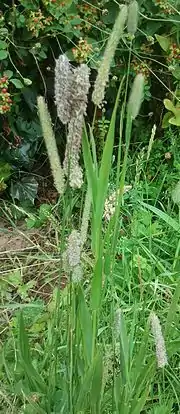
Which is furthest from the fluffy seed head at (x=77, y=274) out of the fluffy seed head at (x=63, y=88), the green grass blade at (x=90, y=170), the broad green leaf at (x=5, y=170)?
the broad green leaf at (x=5, y=170)

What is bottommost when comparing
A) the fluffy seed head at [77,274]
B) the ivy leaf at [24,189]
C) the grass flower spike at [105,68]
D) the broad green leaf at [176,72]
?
the ivy leaf at [24,189]

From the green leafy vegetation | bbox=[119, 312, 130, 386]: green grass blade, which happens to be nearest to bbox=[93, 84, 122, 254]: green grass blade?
the green leafy vegetation

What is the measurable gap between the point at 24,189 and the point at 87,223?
4.74ft

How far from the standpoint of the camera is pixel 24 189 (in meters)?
2.76

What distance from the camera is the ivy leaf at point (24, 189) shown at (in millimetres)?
2746

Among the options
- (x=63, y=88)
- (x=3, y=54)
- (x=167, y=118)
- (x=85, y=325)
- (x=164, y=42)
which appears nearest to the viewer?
(x=63, y=88)

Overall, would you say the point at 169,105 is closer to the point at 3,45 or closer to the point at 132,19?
the point at 3,45

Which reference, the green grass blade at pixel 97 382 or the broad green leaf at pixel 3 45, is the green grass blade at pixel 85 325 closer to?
the green grass blade at pixel 97 382

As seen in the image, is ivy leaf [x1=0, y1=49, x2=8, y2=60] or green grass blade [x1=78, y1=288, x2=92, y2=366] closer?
green grass blade [x1=78, y1=288, x2=92, y2=366]

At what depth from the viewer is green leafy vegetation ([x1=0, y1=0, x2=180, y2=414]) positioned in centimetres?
134

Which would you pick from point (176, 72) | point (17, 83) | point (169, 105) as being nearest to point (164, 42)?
point (176, 72)

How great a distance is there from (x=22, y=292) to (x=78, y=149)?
1.17 metres

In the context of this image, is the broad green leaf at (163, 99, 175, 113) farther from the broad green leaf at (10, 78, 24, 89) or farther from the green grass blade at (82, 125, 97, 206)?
the green grass blade at (82, 125, 97, 206)

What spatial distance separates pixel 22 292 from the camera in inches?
90.7
